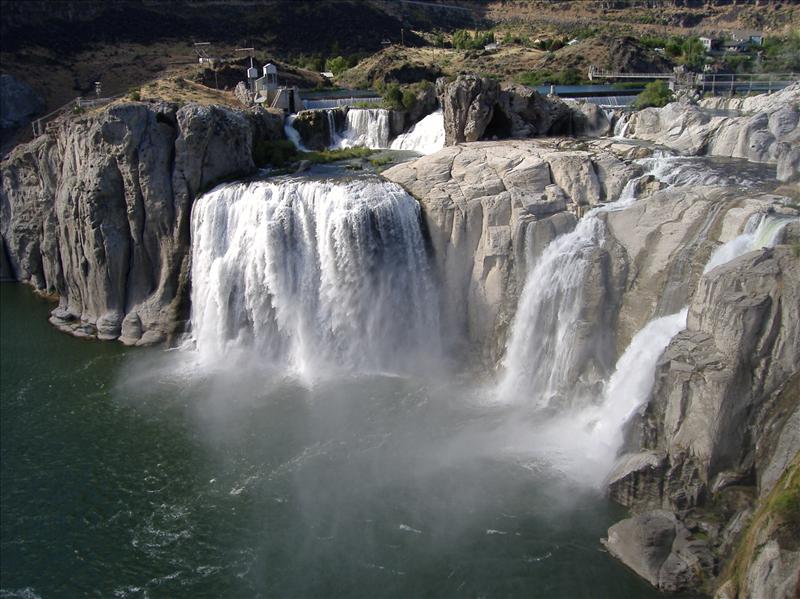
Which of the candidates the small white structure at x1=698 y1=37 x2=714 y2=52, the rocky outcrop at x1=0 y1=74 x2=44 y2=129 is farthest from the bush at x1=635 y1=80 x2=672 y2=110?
the rocky outcrop at x1=0 y1=74 x2=44 y2=129

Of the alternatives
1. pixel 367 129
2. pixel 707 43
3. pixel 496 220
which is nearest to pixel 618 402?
pixel 496 220

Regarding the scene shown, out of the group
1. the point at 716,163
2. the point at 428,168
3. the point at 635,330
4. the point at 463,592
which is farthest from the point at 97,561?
the point at 716,163

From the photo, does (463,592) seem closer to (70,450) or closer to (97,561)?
(97,561)

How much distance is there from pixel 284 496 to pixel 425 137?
80.4 ft

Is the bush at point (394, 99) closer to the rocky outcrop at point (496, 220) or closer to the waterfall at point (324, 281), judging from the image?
the waterfall at point (324, 281)

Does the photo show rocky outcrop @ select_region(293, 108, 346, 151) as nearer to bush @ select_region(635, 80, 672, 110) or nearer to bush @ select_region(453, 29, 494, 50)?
bush @ select_region(635, 80, 672, 110)

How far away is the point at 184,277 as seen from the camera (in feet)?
96.2

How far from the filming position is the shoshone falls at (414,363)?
1656 cm

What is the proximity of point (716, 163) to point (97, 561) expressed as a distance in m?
24.5

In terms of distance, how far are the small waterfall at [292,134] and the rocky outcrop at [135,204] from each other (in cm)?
736

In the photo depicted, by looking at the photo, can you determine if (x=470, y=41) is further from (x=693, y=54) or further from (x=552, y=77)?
(x=552, y=77)

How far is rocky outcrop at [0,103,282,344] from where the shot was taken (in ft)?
93.9

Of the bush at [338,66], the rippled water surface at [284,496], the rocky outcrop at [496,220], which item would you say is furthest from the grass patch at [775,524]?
the bush at [338,66]

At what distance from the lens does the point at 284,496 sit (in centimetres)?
1923
